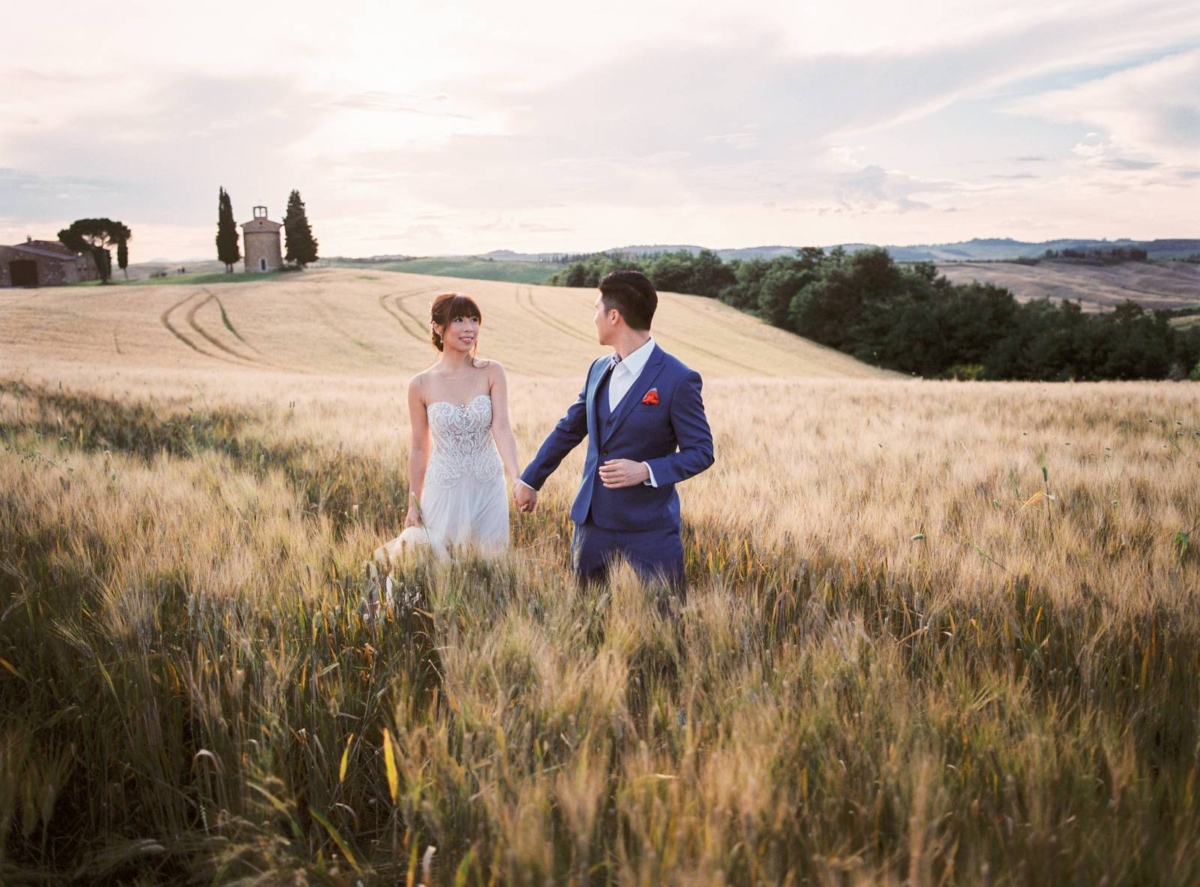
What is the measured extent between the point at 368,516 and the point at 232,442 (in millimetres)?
3289

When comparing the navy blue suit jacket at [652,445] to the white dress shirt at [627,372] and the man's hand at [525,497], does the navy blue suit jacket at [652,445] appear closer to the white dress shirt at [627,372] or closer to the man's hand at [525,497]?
the white dress shirt at [627,372]

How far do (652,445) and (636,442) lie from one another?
0.23ft

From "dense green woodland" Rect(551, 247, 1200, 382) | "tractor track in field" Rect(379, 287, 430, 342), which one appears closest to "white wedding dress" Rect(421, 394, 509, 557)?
"tractor track in field" Rect(379, 287, 430, 342)

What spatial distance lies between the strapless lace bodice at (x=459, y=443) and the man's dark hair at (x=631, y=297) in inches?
55.6

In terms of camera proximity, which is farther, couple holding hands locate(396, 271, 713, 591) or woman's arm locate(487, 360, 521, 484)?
woman's arm locate(487, 360, 521, 484)

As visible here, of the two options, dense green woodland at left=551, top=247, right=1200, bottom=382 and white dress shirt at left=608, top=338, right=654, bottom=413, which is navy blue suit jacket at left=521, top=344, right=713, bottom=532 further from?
dense green woodland at left=551, top=247, right=1200, bottom=382

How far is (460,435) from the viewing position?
4.06 metres

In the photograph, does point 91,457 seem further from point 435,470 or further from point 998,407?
point 998,407

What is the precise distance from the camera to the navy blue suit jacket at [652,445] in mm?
2779

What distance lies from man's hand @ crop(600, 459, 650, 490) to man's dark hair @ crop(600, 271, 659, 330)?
23.3 inches

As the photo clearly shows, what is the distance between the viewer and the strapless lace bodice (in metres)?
4.03

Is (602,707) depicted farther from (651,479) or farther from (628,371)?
(628,371)

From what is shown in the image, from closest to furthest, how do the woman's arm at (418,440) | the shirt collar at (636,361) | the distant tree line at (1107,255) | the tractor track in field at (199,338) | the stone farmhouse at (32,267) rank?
the shirt collar at (636,361) < the woman's arm at (418,440) < the tractor track in field at (199,338) < the stone farmhouse at (32,267) < the distant tree line at (1107,255)

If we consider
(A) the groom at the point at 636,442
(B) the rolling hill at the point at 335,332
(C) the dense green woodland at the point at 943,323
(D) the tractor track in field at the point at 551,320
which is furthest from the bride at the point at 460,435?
(C) the dense green woodland at the point at 943,323
